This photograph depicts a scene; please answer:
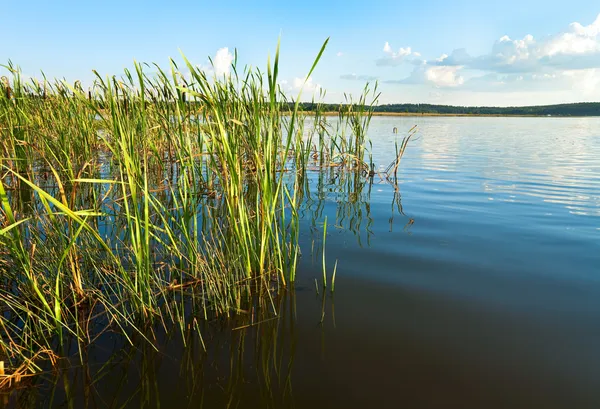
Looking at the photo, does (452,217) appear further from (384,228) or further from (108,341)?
(108,341)

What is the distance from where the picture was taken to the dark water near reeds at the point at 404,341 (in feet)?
5.80

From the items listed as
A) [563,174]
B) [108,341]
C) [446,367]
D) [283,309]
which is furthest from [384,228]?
[563,174]

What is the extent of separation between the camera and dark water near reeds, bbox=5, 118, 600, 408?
177 centimetres

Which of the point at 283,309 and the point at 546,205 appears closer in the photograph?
the point at 283,309

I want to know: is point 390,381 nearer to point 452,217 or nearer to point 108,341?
point 108,341

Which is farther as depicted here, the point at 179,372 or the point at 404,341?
the point at 404,341

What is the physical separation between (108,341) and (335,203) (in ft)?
12.7

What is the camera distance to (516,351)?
2.05m

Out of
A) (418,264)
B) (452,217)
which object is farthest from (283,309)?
(452,217)

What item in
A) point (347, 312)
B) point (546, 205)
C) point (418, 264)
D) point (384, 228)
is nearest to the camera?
point (347, 312)

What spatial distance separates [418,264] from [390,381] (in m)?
1.55

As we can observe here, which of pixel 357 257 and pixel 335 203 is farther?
pixel 335 203

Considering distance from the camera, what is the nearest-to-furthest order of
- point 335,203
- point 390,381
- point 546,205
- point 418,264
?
point 390,381
point 418,264
point 546,205
point 335,203

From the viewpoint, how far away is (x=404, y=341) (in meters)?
2.18
